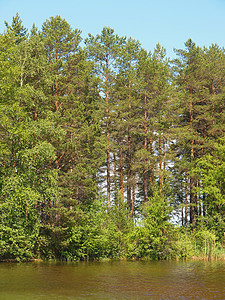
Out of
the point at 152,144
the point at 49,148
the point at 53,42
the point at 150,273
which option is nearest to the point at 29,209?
the point at 49,148

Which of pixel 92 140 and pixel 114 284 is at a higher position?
pixel 92 140

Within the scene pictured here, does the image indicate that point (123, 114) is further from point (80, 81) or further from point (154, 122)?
point (80, 81)

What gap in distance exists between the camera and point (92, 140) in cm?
3130

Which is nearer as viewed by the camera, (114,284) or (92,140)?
(114,284)

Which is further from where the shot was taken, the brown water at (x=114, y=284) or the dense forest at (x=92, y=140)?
the dense forest at (x=92, y=140)

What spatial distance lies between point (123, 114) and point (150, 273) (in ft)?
64.3

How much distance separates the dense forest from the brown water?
682 cm

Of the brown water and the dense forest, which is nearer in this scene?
the brown water

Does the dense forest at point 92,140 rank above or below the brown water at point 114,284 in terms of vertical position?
above

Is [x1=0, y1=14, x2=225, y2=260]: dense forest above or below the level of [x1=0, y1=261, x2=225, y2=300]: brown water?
above

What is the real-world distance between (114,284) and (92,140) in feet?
56.9

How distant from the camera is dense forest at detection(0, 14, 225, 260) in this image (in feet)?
84.1

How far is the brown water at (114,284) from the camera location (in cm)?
1276

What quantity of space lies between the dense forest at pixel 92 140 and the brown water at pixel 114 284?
22.4 ft
